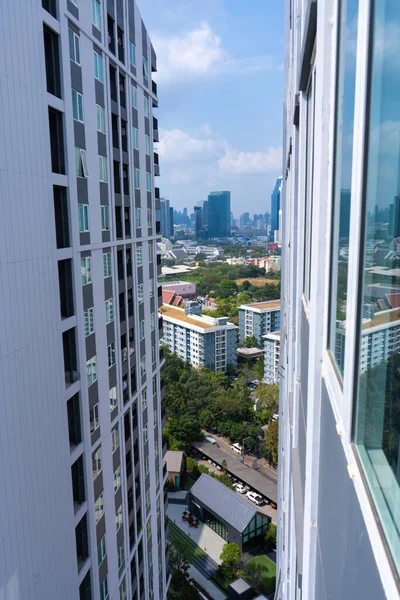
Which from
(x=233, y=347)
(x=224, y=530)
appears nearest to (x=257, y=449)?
Answer: (x=224, y=530)

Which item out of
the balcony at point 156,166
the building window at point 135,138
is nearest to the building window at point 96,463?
the building window at point 135,138

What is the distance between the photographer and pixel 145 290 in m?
7.56

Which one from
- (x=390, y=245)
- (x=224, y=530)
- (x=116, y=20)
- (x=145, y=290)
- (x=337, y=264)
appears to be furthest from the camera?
(x=224, y=530)

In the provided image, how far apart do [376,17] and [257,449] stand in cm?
1770

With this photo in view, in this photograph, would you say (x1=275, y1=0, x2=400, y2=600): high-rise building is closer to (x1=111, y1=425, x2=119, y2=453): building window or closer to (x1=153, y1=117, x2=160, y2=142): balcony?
(x1=111, y1=425, x2=119, y2=453): building window

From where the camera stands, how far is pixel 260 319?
26.5m

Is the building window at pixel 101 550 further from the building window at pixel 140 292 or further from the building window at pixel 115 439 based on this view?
the building window at pixel 140 292

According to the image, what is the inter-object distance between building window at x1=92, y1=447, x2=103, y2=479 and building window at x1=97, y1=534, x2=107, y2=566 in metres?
0.87

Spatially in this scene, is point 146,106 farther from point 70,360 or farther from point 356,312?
point 356,312

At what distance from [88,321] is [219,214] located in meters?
83.0

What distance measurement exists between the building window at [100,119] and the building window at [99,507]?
15.1 feet

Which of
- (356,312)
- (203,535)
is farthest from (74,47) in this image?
(203,535)

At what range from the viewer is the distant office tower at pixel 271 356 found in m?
20.3

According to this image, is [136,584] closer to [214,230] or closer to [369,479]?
[369,479]
